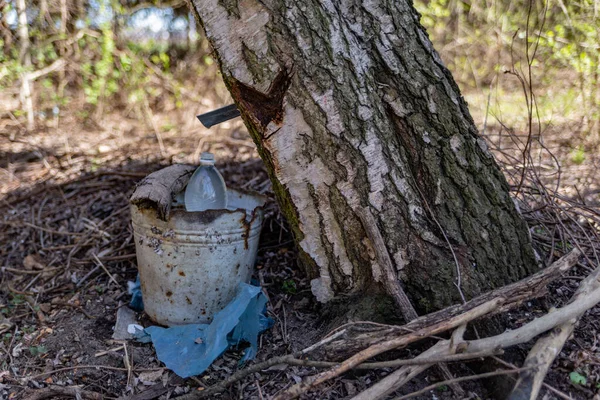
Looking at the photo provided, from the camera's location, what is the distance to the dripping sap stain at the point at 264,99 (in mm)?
1932

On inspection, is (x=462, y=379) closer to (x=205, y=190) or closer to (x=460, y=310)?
(x=460, y=310)

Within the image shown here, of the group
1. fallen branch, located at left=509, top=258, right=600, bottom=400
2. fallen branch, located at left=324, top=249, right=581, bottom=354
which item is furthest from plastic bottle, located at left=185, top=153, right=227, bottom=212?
fallen branch, located at left=509, top=258, right=600, bottom=400

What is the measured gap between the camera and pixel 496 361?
1770 mm

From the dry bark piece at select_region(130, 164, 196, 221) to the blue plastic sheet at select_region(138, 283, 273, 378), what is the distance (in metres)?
0.52

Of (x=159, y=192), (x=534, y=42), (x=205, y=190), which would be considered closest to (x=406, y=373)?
(x=159, y=192)

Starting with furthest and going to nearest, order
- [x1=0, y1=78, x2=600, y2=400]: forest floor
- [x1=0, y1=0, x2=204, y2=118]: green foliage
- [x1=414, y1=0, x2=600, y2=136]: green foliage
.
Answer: [x1=0, y1=0, x2=204, y2=118]: green foliage → [x1=414, y1=0, x2=600, y2=136]: green foliage → [x1=0, y1=78, x2=600, y2=400]: forest floor

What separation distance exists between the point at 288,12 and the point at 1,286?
2.35 meters

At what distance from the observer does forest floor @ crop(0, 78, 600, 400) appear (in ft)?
6.63

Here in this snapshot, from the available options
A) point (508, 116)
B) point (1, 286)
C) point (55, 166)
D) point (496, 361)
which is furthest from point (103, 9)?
point (496, 361)

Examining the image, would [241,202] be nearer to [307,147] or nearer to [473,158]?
[307,147]

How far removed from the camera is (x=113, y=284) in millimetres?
2822

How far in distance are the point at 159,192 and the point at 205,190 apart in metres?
0.45

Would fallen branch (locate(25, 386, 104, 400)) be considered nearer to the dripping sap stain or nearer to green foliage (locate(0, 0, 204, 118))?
the dripping sap stain

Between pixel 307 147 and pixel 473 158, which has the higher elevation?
pixel 307 147
